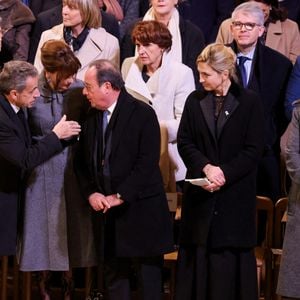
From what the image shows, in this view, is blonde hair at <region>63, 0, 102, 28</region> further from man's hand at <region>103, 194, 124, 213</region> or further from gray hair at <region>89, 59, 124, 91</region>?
man's hand at <region>103, 194, 124, 213</region>

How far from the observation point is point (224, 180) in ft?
15.2

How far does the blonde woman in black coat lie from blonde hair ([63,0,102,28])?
1018 millimetres

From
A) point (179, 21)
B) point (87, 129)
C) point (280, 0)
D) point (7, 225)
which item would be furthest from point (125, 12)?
point (7, 225)

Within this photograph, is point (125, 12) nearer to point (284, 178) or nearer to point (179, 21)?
point (179, 21)

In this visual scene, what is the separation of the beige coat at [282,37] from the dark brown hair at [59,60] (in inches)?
51.6

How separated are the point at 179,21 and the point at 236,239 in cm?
153

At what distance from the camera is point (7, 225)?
4766 mm

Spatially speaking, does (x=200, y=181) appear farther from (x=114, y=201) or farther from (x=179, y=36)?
(x=179, y=36)

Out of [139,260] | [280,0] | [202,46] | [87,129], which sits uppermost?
[280,0]

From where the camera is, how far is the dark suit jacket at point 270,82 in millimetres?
5422

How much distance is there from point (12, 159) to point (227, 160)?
3.63 feet

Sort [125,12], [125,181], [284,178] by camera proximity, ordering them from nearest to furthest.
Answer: [125,181], [284,178], [125,12]

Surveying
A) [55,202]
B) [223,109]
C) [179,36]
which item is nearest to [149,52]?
[179,36]

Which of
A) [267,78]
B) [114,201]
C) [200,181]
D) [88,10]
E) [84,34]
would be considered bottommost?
[114,201]
